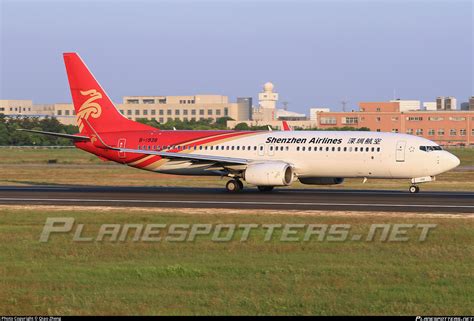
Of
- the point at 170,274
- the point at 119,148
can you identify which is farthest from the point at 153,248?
the point at 119,148

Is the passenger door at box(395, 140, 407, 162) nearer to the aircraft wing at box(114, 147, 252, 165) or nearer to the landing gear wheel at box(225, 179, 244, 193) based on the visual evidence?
the aircraft wing at box(114, 147, 252, 165)

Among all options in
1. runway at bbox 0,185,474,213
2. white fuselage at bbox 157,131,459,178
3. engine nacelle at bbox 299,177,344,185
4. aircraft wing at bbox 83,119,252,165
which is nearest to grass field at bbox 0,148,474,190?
engine nacelle at bbox 299,177,344,185

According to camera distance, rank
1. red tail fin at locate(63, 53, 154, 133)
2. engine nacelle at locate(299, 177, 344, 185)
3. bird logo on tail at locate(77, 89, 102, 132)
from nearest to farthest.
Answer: engine nacelle at locate(299, 177, 344, 185)
red tail fin at locate(63, 53, 154, 133)
bird logo on tail at locate(77, 89, 102, 132)

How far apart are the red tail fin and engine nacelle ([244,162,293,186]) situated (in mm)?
9319

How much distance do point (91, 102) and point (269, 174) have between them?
1322cm

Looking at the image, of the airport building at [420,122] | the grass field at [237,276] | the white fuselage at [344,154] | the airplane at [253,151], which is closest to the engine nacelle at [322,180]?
the airplane at [253,151]

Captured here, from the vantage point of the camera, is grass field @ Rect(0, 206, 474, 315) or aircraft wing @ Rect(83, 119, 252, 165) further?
aircraft wing @ Rect(83, 119, 252, 165)

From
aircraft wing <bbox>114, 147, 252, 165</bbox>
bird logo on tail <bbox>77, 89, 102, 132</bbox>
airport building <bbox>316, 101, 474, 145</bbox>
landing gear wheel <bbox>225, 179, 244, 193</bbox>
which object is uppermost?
bird logo on tail <bbox>77, 89, 102, 132</bbox>

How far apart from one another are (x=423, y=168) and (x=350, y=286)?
83.9 feet

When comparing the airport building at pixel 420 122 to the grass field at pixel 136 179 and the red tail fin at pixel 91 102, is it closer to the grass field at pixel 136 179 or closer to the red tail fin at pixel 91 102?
the grass field at pixel 136 179

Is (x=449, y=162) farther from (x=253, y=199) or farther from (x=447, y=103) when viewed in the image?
(x=447, y=103)

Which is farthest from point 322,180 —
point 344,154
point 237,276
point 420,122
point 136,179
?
point 420,122

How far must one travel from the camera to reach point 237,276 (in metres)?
19.4

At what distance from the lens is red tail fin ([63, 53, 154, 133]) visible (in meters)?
49.7
